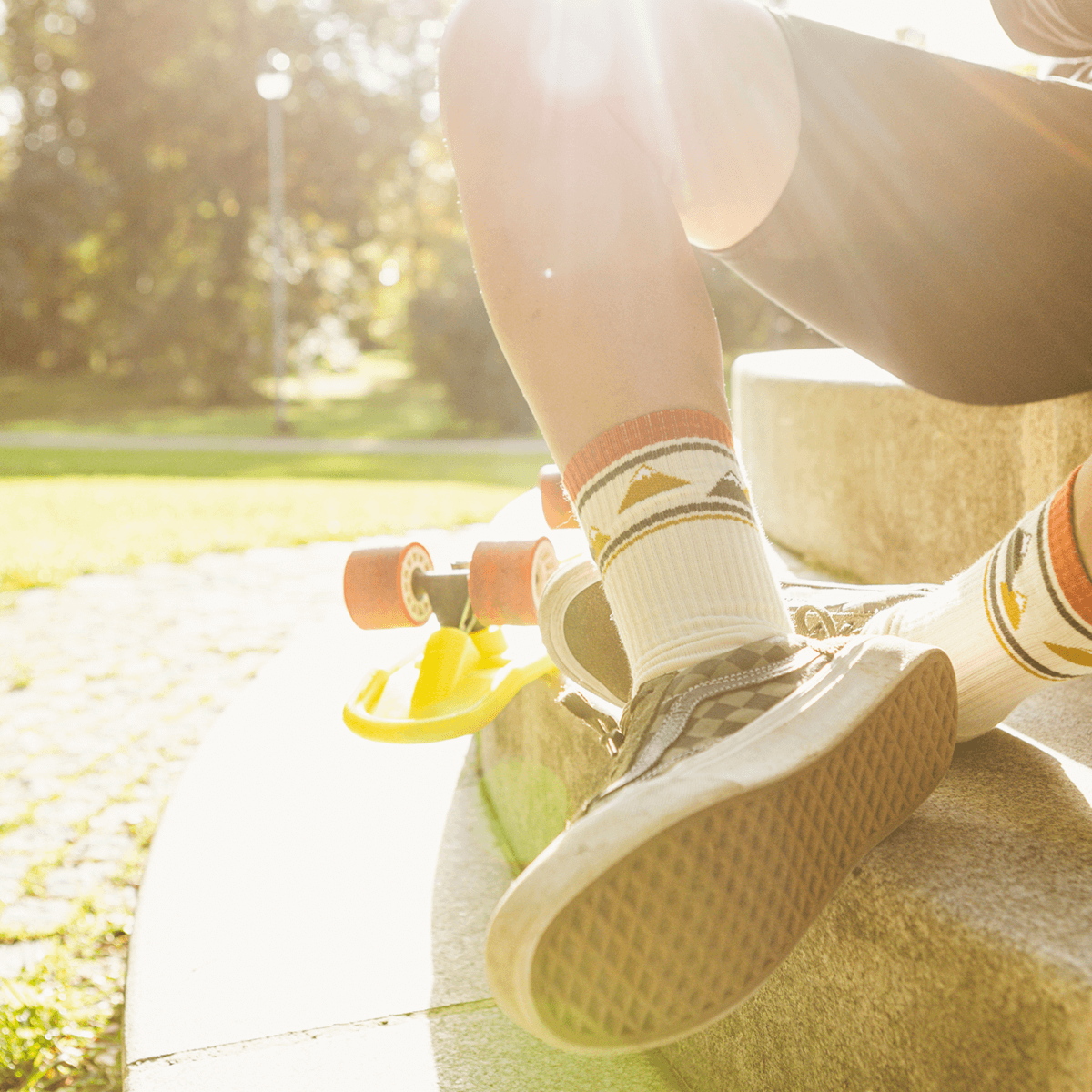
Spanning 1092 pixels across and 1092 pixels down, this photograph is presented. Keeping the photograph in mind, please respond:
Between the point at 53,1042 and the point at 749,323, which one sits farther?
the point at 749,323

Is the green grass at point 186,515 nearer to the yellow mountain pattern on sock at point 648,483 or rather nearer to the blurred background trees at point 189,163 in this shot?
the yellow mountain pattern on sock at point 648,483

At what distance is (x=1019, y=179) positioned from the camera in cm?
106

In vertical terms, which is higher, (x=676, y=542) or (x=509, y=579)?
(x=676, y=542)

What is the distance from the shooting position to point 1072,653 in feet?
2.88

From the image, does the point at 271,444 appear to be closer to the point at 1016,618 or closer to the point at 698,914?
the point at 1016,618

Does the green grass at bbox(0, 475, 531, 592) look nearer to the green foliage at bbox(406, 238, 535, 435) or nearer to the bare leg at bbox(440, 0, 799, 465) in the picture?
the bare leg at bbox(440, 0, 799, 465)

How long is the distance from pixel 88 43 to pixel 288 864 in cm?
2373

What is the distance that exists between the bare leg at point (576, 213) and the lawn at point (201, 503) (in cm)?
339

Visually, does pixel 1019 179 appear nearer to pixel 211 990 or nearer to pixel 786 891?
pixel 786 891

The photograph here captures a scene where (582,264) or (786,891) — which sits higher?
(582,264)

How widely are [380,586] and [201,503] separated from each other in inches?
193

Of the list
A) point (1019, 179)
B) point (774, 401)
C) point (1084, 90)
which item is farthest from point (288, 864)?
point (774, 401)

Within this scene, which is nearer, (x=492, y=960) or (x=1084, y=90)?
(x=492, y=960)

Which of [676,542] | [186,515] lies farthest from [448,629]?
[186,515]
